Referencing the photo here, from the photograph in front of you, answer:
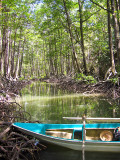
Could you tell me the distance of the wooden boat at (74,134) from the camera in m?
3.92

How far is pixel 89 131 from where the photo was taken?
4.68 metres

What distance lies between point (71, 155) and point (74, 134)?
68 centimetres

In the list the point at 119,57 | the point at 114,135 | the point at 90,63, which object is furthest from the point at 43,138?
the point at 90,63

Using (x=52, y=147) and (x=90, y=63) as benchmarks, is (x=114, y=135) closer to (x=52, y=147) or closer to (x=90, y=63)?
(x=52, y=147)

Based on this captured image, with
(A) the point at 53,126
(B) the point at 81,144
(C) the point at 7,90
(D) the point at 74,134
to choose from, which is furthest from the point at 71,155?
(C) the point at 7,90

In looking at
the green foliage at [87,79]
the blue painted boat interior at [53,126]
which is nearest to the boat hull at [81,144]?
the blue painted boat interior at [53,126]

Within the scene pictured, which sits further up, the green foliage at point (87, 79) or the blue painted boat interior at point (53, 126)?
the green foliage at point (87, 79)

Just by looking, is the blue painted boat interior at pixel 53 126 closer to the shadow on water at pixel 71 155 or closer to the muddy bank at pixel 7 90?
the shadow on water at pixel 71 155

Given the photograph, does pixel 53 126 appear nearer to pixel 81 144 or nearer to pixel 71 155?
pixel 71 155

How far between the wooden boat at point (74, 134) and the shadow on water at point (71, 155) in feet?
0.42

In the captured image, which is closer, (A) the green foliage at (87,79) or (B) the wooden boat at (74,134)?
(B) the wooden boat at (74,134)

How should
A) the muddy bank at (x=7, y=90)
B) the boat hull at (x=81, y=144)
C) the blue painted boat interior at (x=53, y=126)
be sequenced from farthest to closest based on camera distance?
the muddy bank at (x=7, y=90) < the blue painted boat interior at (x=53, y=126) < the boat hull at (x=81, y=144)

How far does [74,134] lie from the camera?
466 centimetres

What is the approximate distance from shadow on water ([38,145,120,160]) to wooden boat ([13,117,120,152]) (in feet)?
0.42
